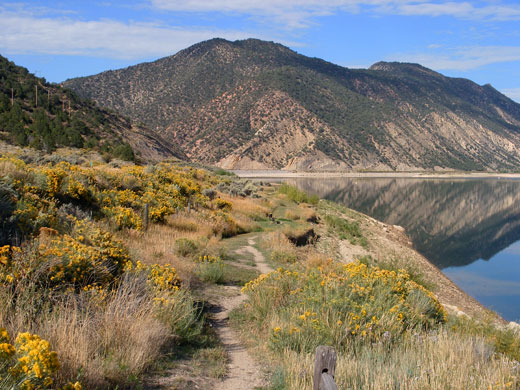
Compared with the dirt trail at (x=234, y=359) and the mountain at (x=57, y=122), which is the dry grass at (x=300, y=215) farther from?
the mountain at (x=57, y=122)

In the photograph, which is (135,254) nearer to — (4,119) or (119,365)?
(119,365)

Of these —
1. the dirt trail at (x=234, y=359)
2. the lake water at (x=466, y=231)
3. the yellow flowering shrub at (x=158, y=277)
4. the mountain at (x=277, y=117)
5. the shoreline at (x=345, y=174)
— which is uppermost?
the mountain at (x=277, y=117)

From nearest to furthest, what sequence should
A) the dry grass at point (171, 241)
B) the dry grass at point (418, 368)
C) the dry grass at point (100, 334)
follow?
the dry grass at point (100, 334) → the dry grass at point (418, 368) → the dry grass at point (171, 241)

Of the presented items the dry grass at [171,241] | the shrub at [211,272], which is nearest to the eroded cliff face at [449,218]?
the dry grass at [171,241]

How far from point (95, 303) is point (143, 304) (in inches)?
22.1

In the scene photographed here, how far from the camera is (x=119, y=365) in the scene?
179 inches

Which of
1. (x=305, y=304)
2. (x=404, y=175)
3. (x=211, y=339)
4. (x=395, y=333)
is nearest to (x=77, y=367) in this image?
(x=211, y=339)

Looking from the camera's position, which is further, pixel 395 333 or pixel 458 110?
pixel 458 110

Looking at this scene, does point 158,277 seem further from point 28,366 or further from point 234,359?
point 28,366

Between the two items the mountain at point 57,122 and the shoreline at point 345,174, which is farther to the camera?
the shoreline at point 345,174

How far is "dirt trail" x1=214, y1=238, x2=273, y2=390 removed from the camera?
5.05 meters

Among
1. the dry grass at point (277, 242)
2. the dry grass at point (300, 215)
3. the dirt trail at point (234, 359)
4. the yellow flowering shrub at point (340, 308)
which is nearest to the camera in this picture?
the dirt trail at point (234, 359)

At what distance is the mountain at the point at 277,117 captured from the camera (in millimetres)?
112250

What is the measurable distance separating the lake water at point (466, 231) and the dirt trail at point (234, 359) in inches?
536
